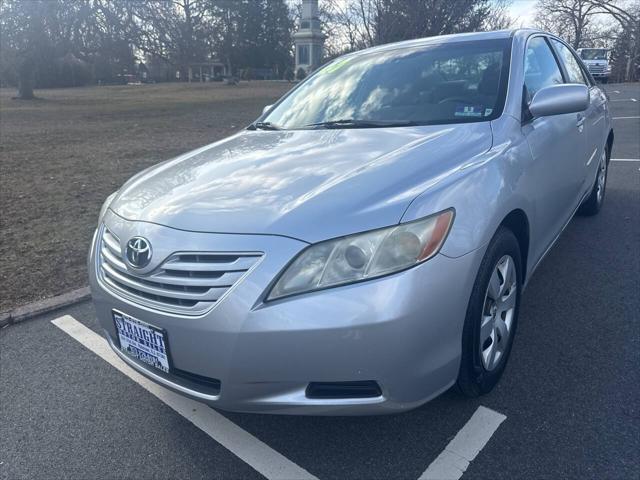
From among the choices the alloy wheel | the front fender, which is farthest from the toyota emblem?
the alloy wheel

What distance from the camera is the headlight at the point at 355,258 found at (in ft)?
6.29

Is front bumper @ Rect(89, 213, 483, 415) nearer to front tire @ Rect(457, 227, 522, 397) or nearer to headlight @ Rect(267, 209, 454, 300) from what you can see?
headlight @ Rect(267, 209, 454, 300)

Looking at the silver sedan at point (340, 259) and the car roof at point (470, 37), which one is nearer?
the silver sedan at point (340, 259)

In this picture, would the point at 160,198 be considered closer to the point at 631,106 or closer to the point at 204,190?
the point at 204,190

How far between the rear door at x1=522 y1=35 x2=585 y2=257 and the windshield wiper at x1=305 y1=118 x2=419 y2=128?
65 cm

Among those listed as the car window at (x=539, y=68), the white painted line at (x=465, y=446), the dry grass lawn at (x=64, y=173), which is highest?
the car window at (x=539, y=68)

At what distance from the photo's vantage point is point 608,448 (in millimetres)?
2227

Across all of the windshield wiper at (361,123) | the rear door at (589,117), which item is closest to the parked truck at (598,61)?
the rear door at (589,117)

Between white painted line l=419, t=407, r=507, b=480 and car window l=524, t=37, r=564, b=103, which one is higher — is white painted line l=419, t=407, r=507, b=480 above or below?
below

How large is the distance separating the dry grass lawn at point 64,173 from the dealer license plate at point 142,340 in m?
1.96

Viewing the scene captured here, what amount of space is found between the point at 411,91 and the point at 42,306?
113 inches

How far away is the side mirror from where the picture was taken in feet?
9.44

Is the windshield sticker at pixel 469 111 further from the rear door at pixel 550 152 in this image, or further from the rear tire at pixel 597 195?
the rear tire at pixel 597 195

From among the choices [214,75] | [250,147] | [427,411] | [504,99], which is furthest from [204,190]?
[214,75]
